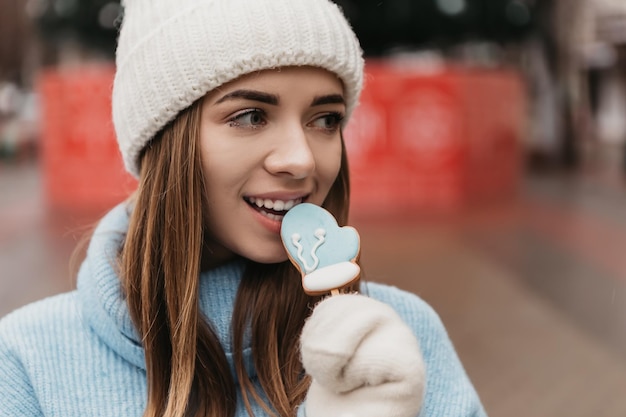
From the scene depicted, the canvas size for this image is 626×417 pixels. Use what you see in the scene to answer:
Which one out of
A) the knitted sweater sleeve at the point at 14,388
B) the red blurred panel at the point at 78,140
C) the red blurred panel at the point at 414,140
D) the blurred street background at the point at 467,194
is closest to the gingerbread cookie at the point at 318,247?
the knitted sweater sleeve at the point at 14,388

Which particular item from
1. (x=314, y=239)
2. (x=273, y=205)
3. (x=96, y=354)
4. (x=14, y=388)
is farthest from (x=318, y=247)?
(x=14, y=388)

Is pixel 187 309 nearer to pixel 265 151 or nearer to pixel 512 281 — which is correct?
pixel 265 151

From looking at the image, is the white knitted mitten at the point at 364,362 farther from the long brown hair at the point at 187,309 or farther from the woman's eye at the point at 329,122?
the woman's eye at the point at 329,122

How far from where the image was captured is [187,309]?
168 centimetres

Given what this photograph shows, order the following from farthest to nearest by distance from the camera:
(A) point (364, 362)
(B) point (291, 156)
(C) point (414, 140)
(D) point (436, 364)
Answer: (C) point (414, 140), (D) point (436, 364), (B) point (291, 156), (A) point (364, 362)

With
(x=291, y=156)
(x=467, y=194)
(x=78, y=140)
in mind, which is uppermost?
(x=291, y=156)

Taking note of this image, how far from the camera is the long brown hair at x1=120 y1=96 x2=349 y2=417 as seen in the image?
1666 millimetres

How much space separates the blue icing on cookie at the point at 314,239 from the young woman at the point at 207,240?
0.04 metres

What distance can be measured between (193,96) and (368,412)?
2.55 feet

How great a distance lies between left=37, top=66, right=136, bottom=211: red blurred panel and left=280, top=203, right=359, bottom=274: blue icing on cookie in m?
9.86

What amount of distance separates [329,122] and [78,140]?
1041 centimetres

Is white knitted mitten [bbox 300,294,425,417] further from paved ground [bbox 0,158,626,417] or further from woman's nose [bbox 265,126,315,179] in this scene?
paved ground [bbox 0,158,626,417]

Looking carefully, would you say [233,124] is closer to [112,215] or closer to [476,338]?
[112,215]

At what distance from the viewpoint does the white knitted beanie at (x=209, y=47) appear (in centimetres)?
166
